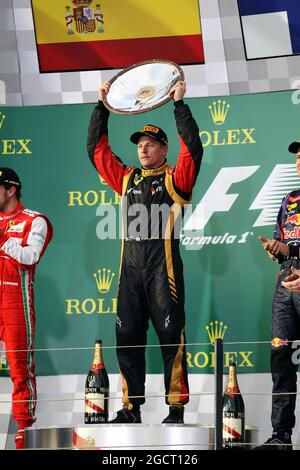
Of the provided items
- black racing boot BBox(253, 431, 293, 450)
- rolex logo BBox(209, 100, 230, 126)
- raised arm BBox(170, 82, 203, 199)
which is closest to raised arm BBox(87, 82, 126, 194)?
raised arm BBox(170, 82, 203, 199)

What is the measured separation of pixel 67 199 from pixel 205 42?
1045 millimetres

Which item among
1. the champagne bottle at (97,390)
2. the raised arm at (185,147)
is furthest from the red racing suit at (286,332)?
the champagne bottle at (97,390)

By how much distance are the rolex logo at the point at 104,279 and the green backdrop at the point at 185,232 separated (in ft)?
0.07

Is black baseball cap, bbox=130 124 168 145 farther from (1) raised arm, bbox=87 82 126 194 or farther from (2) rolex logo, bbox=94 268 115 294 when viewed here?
(2) rolex logo, bbox=94 268 115 294

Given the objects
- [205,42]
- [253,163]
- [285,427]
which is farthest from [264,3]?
[285,427]

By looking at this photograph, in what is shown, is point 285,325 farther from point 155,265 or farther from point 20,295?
point 20,295

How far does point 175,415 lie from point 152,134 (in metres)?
1.29

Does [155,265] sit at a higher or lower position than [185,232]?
lower

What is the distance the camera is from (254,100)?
18.2 ft

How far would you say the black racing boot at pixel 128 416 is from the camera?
4.83 metres

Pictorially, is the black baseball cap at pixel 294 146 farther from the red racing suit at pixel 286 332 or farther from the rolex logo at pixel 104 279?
the rolex logo at pixel 104 279

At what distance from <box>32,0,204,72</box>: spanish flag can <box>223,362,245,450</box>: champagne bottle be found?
1669 millimetres

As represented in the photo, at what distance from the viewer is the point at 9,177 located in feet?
17.7
